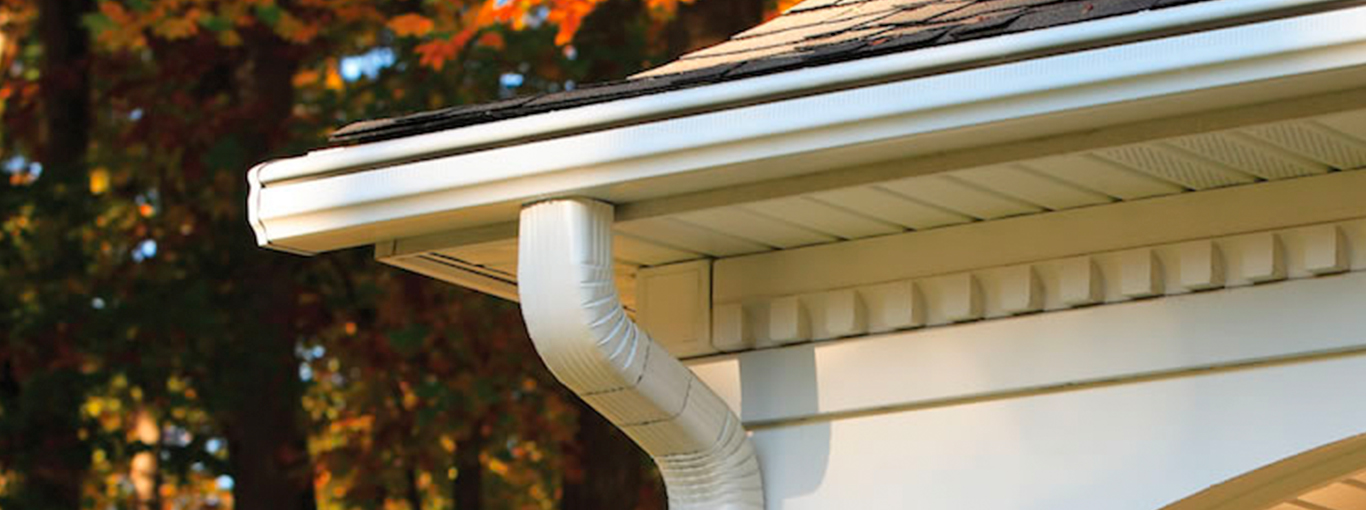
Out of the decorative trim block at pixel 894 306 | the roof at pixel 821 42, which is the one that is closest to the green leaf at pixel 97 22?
the roof at pixel 821 42

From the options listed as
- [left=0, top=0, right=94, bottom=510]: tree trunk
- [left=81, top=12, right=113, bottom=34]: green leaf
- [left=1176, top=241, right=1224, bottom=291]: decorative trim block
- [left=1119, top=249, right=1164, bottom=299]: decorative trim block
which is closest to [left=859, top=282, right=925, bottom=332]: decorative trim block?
[left=1119, top=249, right=1164, bottom=299]: decorative trim block

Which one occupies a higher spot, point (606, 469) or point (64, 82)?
point (64, 82)

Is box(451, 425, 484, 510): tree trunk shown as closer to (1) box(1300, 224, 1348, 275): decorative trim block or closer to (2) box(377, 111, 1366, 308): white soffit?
(2) box(377, 111, 1366, 308): white soffit

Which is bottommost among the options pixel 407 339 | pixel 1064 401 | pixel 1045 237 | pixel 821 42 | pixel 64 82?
pixel 1064 401

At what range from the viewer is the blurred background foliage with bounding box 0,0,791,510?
42.0 ft

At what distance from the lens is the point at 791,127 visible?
3.62 m

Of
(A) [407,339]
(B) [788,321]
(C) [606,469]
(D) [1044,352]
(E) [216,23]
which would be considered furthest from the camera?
(A) [407,339]

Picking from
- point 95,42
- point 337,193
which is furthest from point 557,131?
point 95,42

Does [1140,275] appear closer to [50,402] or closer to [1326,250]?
[1326,250]

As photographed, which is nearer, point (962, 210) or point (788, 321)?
point (962, 210)

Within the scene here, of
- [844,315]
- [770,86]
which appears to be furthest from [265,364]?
[770,86]

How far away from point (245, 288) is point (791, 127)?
10.2 metres

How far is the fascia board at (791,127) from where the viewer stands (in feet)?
10.8

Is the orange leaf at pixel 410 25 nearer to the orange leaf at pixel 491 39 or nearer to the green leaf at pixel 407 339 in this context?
the orange leaf at pixel 491 39
